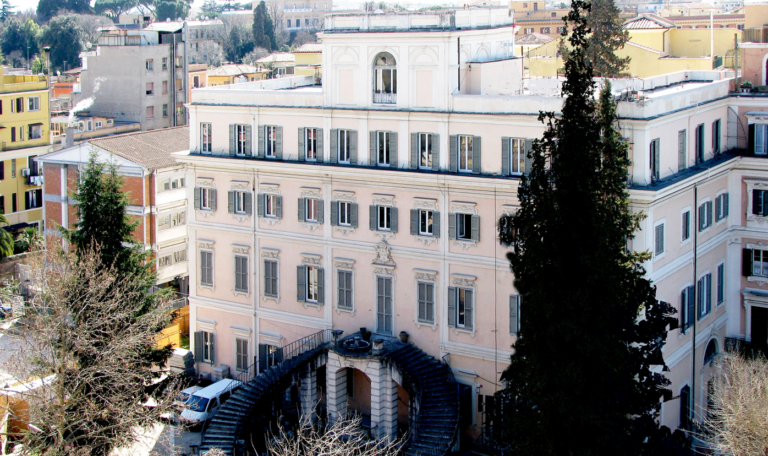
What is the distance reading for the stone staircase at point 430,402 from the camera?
36344mm

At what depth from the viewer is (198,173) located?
45781 millimetres

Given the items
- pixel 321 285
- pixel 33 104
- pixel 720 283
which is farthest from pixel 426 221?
pixel 33 104

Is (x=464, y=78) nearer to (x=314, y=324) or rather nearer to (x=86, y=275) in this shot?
(x=314, y=324)

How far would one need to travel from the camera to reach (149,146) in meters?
57.6

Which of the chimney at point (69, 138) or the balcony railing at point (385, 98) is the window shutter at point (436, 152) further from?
the chimney at point (69, 138)

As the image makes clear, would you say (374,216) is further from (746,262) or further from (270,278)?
(746,262)

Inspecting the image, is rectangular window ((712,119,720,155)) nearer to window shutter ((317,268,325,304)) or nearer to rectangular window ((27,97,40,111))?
window shutter ((317,268,325,304))

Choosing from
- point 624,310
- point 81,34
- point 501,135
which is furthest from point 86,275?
point 81,34

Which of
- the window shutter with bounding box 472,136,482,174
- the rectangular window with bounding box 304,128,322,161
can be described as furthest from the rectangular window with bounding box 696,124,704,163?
the rectangular window with bounding box 304,128,322,161

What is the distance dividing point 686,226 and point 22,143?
5160 cm

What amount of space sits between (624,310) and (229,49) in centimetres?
13258

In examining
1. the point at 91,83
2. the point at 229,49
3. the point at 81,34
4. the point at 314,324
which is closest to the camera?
the point at 314,324

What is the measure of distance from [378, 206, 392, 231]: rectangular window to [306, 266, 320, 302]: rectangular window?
3946mm

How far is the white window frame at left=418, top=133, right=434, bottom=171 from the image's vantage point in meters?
39.8
